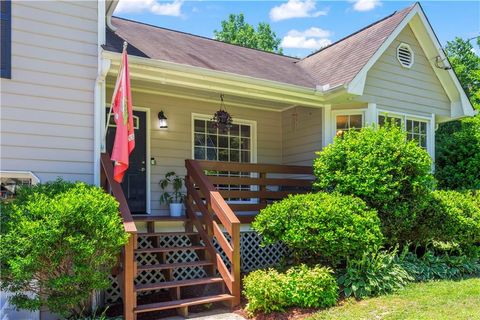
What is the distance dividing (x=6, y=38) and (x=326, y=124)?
5787 millimetres

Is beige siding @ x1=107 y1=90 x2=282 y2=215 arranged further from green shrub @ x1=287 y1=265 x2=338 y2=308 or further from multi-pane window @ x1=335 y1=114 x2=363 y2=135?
green shrub @ x1=287 y1=265 x2=338 y2=308

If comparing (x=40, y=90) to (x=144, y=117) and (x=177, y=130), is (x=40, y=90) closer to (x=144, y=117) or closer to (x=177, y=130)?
(x=144, y=117)

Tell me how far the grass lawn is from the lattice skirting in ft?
5.26

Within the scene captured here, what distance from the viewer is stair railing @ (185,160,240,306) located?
220 inches

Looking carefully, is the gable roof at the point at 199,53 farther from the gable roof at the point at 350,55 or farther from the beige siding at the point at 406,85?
the beige siding at the point at 406,85

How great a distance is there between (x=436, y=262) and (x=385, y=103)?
3.38 metres

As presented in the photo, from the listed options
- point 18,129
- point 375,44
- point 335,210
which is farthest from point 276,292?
point 375,44

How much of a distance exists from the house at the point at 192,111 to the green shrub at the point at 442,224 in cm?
215

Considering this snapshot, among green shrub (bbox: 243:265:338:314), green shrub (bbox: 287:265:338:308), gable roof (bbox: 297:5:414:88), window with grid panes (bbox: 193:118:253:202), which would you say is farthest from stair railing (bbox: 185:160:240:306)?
gable roof (bbox: 297:5:414:88)

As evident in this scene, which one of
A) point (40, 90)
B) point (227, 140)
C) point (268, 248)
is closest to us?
point (40, 90)

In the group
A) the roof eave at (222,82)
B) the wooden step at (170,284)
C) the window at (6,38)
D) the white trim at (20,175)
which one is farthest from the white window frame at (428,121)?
the window at (6,38)

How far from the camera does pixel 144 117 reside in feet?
26.5

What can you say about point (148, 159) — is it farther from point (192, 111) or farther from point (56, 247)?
point (56, 247)

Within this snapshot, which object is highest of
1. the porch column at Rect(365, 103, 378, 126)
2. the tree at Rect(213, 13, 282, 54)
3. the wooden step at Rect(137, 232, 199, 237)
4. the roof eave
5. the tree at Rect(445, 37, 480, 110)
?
the tree at Rect(213, 13, 282, 54)
